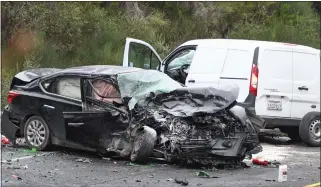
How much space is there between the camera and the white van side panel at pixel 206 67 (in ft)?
35.0

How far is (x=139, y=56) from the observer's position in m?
11.6

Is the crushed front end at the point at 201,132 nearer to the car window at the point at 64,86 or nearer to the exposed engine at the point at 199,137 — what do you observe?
the exposed engine at the point at 199,137

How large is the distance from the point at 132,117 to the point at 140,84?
28.7 inches

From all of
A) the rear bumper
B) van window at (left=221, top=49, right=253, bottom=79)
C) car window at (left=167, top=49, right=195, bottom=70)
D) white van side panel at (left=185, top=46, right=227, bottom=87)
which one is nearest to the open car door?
car window at (left=167, top=49, right=195, bottom=70)

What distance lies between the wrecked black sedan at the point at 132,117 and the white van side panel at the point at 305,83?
235cm

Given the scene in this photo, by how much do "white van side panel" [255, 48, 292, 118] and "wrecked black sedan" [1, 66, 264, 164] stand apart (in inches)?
70.7

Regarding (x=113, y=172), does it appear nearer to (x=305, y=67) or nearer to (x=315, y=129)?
(x=315, y=129)

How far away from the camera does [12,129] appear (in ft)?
30.4

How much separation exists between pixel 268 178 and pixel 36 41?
10.7 m

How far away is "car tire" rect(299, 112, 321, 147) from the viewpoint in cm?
1079

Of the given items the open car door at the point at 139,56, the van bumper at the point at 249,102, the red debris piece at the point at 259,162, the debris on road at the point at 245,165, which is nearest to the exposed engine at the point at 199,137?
the debris on road at the point at 245,165

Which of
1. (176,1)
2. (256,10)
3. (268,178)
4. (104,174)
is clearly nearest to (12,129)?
(104,174)

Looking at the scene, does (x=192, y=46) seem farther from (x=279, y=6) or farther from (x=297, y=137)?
(x=279, y=6)

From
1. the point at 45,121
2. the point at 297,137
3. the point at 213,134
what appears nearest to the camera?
the point at 213,134
